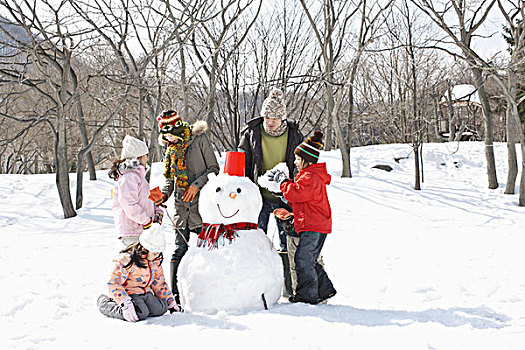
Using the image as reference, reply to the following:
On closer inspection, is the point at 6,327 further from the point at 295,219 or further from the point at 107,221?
the point at 107,221

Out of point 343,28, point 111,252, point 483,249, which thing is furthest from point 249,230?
point 343,28

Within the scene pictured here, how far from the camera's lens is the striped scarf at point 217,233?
10.4ft

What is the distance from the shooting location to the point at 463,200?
9727 millimetres

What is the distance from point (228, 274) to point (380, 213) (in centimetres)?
627

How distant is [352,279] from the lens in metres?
4.69

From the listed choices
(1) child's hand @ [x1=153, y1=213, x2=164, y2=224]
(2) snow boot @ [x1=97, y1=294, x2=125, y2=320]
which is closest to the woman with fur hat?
(1) child's hand @ [x1=153, y1=213, x2=164, y2=224]

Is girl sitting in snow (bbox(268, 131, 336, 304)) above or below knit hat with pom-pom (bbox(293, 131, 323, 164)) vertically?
below

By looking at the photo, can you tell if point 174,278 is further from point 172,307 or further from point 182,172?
point 182,172

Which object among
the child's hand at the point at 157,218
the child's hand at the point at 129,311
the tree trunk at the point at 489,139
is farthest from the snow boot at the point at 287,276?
the tree trunk at the point at 489,139

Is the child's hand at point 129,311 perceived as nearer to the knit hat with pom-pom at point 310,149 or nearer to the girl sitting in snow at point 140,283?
the girl sitting in snow at point 140,283

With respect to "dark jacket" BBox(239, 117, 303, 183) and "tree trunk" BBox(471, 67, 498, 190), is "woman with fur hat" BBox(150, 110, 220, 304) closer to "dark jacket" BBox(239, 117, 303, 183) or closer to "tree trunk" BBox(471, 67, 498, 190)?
"dark jacket" BBox(239, 117, 303, 183)

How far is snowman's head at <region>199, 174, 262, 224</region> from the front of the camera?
3197 millimetres

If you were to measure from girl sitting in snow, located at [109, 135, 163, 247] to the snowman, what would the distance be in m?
0.46

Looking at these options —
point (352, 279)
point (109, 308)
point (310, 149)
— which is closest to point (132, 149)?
point (109, 308)
